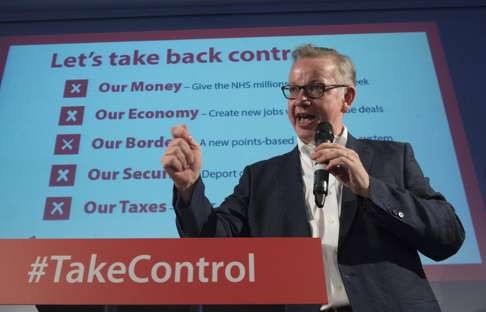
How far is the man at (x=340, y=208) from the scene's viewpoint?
119 centimetres

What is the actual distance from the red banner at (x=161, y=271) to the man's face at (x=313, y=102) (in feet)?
2.32

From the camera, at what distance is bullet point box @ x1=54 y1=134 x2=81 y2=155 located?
7.49ft

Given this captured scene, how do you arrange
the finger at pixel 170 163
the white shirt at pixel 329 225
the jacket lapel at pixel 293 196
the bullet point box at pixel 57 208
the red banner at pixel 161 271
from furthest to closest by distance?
the bullet point box at pixel 57 208 → the jacket lapel at pixel 293 196 → the white shirt at pixel 329 225 → the finger at pixel 170 163 → the red banner at pixel 161 271

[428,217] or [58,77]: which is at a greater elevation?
[58,77]

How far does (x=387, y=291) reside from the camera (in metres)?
1.21

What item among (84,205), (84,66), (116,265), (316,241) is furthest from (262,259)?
(84,66)

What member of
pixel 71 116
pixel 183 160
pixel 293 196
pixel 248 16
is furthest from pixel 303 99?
pixel 248 16

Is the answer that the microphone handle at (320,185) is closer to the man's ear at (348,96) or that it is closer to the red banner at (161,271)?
the red banner at (161,271)

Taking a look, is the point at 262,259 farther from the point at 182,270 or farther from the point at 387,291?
the point at 387,291

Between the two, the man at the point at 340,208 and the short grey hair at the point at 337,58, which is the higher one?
the short grey hair at the point at 337,58

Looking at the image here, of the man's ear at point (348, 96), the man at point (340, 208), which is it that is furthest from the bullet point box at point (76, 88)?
the man's ear at point (348, 96)

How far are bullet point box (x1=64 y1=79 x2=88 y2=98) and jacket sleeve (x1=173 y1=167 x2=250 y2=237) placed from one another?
4.06ft

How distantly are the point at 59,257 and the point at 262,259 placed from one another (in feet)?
1.05

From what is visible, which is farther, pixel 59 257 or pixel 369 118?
pixel 369 118
